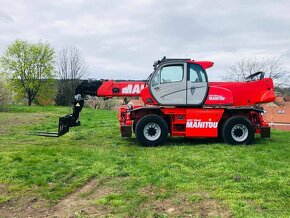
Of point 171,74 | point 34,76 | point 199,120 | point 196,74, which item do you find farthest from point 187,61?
point 34,76

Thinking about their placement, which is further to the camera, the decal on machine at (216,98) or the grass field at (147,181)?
the decal on machine at (216,98)

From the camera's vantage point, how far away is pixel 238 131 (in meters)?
11.1

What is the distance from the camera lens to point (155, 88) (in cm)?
1102

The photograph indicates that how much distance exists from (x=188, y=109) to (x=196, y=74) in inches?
44.0

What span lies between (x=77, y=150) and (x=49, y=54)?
37450 mm

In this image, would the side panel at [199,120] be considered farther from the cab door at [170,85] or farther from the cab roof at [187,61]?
the cab roof at [187,61]

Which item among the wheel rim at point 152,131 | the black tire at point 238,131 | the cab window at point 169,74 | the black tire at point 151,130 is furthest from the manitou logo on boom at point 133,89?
the black tire at point 238,131

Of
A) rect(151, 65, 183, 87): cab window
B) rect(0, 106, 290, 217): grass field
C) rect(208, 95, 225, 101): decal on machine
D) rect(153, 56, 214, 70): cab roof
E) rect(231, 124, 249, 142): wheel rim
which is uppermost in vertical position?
rect(153, 56, 214, 70): cab roof

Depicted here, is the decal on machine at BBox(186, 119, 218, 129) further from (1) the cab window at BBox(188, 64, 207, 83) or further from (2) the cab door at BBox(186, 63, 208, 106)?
(1) the cab window at BBox(188, 64, 207, 83)

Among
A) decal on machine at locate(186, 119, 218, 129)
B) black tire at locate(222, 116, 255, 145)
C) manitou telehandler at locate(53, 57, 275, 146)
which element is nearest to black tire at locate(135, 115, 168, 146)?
manitou telehandler at locate(53, 57, 275, 146)

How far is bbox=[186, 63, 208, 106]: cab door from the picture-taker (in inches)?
430

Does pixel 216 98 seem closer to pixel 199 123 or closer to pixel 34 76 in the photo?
pixel 199 123

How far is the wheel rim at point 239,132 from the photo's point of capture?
11031mm

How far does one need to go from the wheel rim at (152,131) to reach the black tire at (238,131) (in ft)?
6.77
